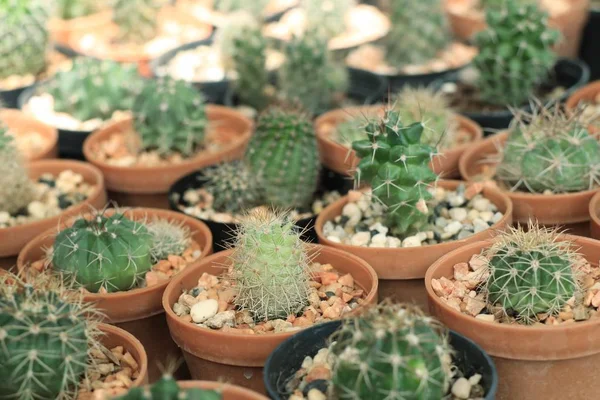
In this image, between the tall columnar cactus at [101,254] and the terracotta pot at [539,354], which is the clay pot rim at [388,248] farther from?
the tall columnar cactus at [101,254]

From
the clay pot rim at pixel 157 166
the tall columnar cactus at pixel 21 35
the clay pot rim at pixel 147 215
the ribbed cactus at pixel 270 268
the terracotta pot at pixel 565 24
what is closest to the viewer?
the ribbed cactus at pixel 270 268

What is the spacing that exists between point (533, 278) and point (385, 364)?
0.57 meters

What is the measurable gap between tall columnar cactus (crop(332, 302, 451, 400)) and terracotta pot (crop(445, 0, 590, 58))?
277 centimetres

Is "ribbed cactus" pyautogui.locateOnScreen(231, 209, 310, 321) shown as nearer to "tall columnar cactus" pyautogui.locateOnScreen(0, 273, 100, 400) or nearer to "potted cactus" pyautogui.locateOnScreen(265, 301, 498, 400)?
"potted cactus" pyautogui.locateOnScreen(265, 301, 498, 400)

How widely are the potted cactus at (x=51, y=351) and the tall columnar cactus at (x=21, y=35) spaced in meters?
2.32

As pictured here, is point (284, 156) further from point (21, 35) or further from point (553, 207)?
point (21, 35)

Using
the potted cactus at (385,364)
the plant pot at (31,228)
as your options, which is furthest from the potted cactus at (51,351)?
the plant pot at (31,228)

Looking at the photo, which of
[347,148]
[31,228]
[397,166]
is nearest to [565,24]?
[347,148]

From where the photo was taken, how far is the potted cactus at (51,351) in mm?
2113

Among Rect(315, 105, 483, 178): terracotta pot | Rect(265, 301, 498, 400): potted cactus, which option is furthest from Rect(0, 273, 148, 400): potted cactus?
Rect(315, 105, 483, 178): terracotta pot

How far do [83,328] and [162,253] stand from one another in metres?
0.64

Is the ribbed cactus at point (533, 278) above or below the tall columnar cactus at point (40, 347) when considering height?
above

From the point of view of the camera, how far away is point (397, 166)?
265 centimetres

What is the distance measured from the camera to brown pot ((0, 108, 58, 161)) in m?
3.73
